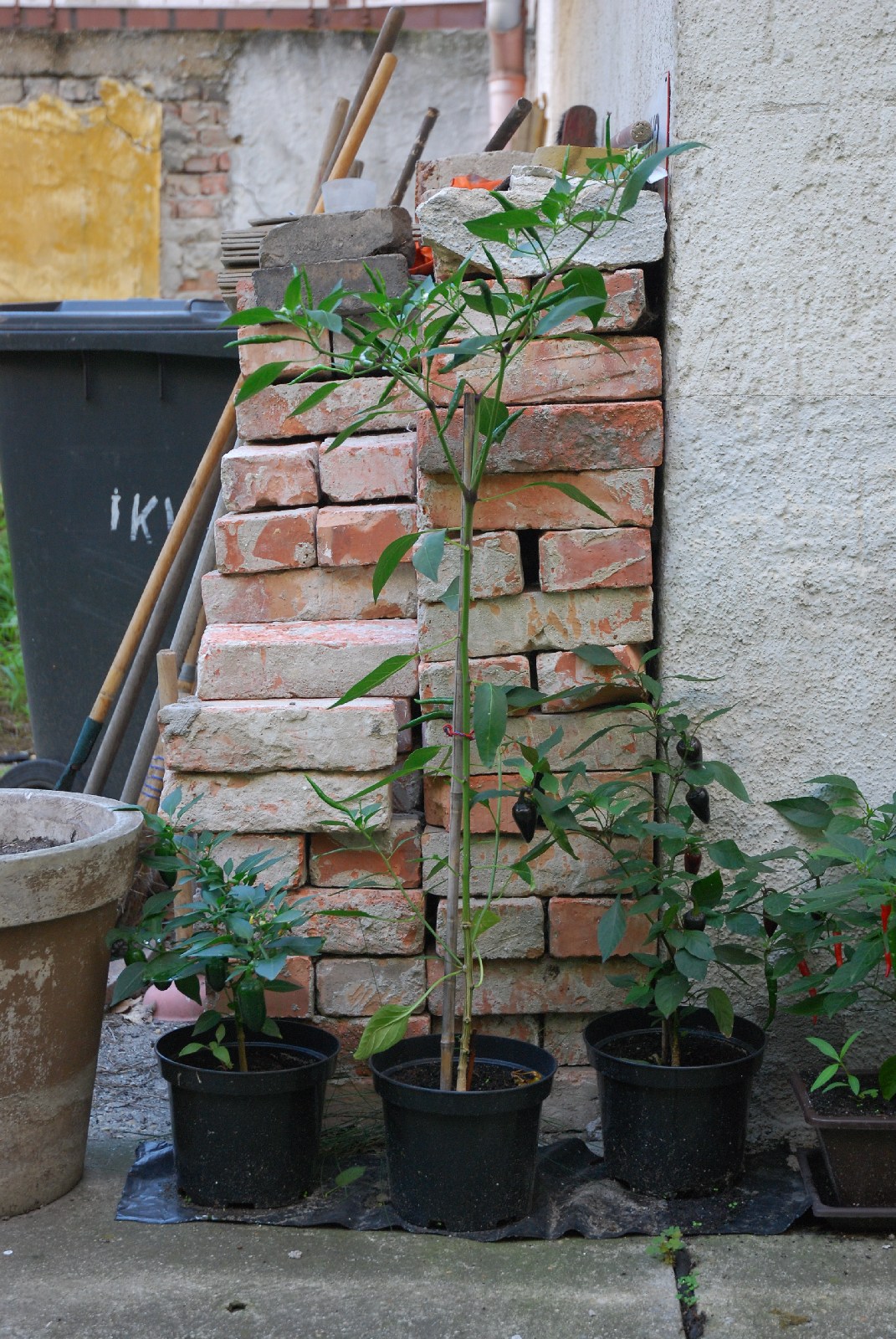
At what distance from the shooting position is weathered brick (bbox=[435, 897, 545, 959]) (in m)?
2.14

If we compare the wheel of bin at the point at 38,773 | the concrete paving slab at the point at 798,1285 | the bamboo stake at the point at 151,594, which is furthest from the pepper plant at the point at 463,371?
the wheel of bin at the point at 38,773

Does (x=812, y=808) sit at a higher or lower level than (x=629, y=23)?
lower

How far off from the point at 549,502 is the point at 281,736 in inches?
23.1

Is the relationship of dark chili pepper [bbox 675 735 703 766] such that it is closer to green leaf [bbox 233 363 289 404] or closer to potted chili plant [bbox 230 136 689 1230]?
potted chili plant [bbox 230 136 689 1230]

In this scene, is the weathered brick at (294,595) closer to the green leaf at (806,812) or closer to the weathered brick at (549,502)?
the weathered brick at (549,502)

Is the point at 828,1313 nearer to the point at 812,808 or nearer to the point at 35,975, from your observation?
the point at 812,808

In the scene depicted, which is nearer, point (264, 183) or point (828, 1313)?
point (828, 1313)

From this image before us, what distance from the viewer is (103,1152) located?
2160 mm

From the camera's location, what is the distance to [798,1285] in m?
1.73

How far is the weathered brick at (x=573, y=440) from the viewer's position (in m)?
2.02

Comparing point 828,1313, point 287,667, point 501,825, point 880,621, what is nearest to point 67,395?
point 287,667

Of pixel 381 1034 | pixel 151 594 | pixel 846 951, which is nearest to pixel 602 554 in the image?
pixel 846 951

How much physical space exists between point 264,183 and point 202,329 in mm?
3129

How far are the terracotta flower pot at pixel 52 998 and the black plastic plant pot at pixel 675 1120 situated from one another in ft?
2.63
